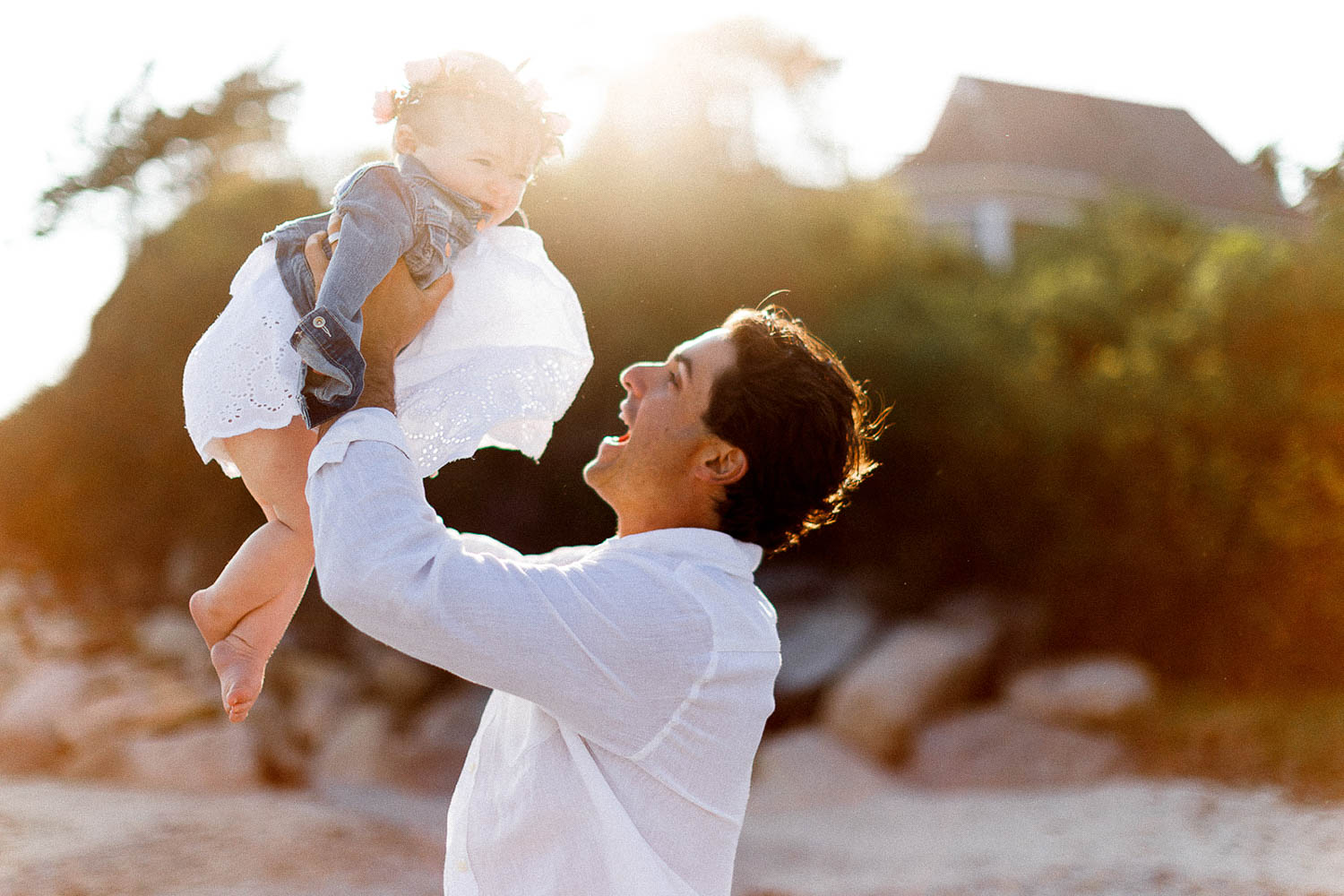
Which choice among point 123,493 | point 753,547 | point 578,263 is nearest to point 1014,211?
point 578,263

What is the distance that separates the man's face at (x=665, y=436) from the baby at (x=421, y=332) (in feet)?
0.59

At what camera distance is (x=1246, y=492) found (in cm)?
656

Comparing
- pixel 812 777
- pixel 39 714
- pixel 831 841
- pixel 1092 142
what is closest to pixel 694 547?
pixel 831 841

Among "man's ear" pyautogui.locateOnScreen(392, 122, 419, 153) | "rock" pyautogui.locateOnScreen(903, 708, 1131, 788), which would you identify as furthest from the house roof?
"man's ear" pyautogui.locateOnScreen(392, 122, 419, 153)

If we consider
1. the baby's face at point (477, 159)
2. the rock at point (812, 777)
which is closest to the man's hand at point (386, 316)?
the baby's face at point (477, 159)

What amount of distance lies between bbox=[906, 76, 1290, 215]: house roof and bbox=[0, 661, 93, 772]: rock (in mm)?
9738

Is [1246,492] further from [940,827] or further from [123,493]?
[123,493]

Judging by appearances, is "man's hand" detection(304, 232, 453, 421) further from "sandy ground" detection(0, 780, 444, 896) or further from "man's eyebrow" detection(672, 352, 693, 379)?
"sandy ground" detection(0, 780, 444, 896)

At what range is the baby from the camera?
1570 millimetres

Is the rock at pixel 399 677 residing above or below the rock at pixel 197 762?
above

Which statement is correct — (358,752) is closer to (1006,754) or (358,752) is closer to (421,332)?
(1006,754)

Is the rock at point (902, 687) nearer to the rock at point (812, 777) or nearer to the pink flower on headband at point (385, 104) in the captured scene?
the rock at point (812, 777)

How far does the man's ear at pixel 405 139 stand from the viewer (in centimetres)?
167

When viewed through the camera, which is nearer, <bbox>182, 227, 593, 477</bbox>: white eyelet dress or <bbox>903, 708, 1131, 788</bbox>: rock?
<bbox>182, 227, 593, 477</bbox>: white eyelet dress
